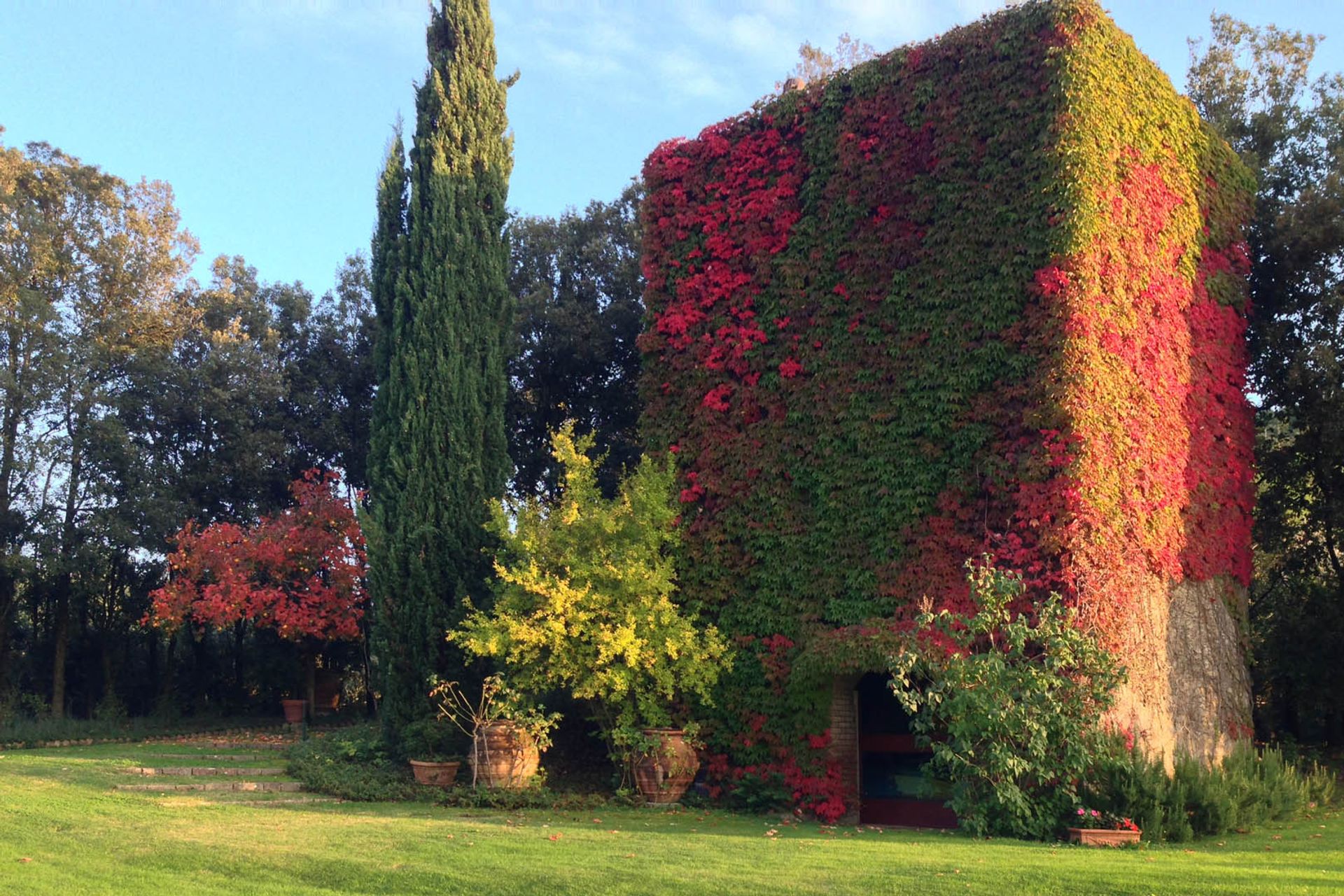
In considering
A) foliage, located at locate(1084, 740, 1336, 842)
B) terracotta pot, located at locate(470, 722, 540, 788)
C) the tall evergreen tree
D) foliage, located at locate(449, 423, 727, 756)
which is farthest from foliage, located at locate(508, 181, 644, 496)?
foliage, located at locate(1084, 740, 1336, 842)

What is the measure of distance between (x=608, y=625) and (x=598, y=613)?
21 centimetres

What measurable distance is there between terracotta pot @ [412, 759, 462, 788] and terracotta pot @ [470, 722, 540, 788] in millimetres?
430

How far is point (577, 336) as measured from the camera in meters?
20.5

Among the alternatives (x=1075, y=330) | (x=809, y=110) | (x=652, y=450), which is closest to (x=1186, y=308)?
(x=1075, y=330)

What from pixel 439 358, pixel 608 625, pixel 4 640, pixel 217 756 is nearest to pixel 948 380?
pixel 608 625

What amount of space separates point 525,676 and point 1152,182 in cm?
1004

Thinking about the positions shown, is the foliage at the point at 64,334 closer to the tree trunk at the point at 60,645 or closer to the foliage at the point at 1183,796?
the tree trunk at the point at 60,645

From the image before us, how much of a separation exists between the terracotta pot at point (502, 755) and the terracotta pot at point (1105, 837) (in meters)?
6.37

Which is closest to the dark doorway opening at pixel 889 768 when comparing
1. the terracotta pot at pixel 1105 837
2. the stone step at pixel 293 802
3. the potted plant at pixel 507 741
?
the terracotta pot at pixel 1105 837

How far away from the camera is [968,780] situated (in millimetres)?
10625

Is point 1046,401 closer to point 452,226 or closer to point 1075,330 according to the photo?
point 1075,330

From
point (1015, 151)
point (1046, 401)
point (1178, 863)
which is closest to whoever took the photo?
point (1178, 863)

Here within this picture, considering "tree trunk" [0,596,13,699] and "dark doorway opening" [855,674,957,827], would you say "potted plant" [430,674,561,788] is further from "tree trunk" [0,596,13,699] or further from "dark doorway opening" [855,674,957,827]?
"tree trunk" [0,596,13,699]

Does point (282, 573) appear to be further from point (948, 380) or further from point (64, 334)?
point (948, 380)
